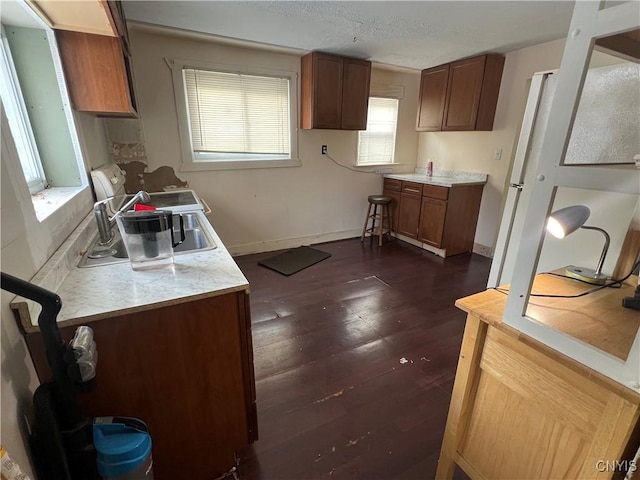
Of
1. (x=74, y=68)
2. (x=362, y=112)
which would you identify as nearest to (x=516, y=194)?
(x=362, y=112)

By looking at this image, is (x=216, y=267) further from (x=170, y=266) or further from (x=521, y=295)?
(x=521, y=295)

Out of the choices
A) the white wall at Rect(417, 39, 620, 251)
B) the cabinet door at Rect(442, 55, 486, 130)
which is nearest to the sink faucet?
the cabinet door at Rect(442, 55, 486, 130)

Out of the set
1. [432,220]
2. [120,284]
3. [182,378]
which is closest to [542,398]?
[182,378]

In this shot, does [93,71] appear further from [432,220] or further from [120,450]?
[432,220]

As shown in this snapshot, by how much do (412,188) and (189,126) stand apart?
109 inches

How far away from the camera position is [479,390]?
104 cm

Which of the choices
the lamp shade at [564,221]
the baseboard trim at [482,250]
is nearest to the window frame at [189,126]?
the baseboard trim at [482,250]

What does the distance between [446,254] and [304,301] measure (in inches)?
81.3

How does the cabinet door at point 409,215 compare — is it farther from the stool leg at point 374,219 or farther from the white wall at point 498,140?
the white wall at point 498,140

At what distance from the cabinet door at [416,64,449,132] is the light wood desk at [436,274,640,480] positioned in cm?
319

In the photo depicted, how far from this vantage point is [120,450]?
0.83 m

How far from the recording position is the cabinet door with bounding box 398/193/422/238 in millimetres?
3943

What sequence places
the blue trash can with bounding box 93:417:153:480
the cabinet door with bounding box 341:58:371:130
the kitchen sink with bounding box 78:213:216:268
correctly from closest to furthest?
the blue trash can with bounding box 93:417:153:480 < the kitchen sink with bounding box 78:213:216:268 < the cabinet door with bounding box 341:58:371:130

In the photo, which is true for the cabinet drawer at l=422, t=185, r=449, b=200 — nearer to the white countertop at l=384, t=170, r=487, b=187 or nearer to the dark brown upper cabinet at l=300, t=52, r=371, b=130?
the white countertop at l=384, t=170, r=487, b=187
